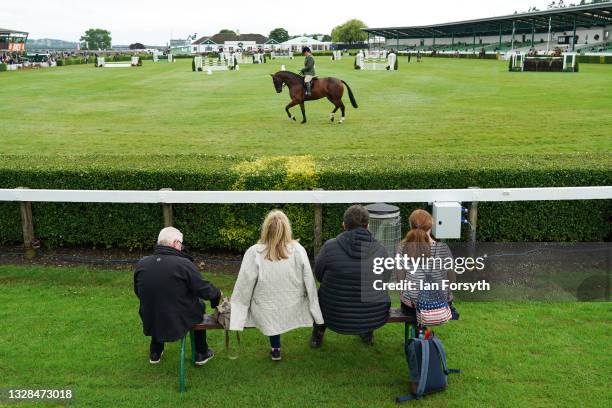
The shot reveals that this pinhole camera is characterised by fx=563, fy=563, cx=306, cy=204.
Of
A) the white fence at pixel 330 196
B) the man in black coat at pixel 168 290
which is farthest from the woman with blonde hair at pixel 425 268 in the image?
the white fence at pixel 330 196

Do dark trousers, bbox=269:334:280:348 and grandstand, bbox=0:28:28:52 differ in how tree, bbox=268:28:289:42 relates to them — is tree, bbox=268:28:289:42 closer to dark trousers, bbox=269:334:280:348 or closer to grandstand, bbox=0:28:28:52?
grandstand, bbox=0:28:28:52

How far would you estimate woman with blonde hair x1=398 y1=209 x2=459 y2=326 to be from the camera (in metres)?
4.41

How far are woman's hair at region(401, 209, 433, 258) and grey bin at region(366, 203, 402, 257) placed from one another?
5.39 ft

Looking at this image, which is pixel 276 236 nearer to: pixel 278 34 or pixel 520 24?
pixel 520 24

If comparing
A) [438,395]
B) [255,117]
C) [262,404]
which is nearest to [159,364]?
[262,404]

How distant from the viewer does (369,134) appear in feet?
47.3

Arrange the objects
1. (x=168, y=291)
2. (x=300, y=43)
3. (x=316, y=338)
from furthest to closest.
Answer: (x=300, y=43)
(x=316, y=338)
(x=168, y=291)

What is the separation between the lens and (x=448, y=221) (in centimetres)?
628

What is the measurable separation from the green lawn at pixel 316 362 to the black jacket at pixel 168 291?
445 millimetres

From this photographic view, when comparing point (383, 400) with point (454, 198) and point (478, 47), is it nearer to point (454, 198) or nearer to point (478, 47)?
point (454, 198)

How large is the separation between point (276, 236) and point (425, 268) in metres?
1.20

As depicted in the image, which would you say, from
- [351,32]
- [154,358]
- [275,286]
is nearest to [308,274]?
[275,286]

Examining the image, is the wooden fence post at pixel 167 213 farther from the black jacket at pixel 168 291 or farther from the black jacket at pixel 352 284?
the black jacket at pixel 352 284

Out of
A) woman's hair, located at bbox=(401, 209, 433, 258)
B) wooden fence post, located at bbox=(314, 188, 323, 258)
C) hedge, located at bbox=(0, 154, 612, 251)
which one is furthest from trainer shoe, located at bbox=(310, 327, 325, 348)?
hedge, located at bbox=(0, 154, 612, 251)
